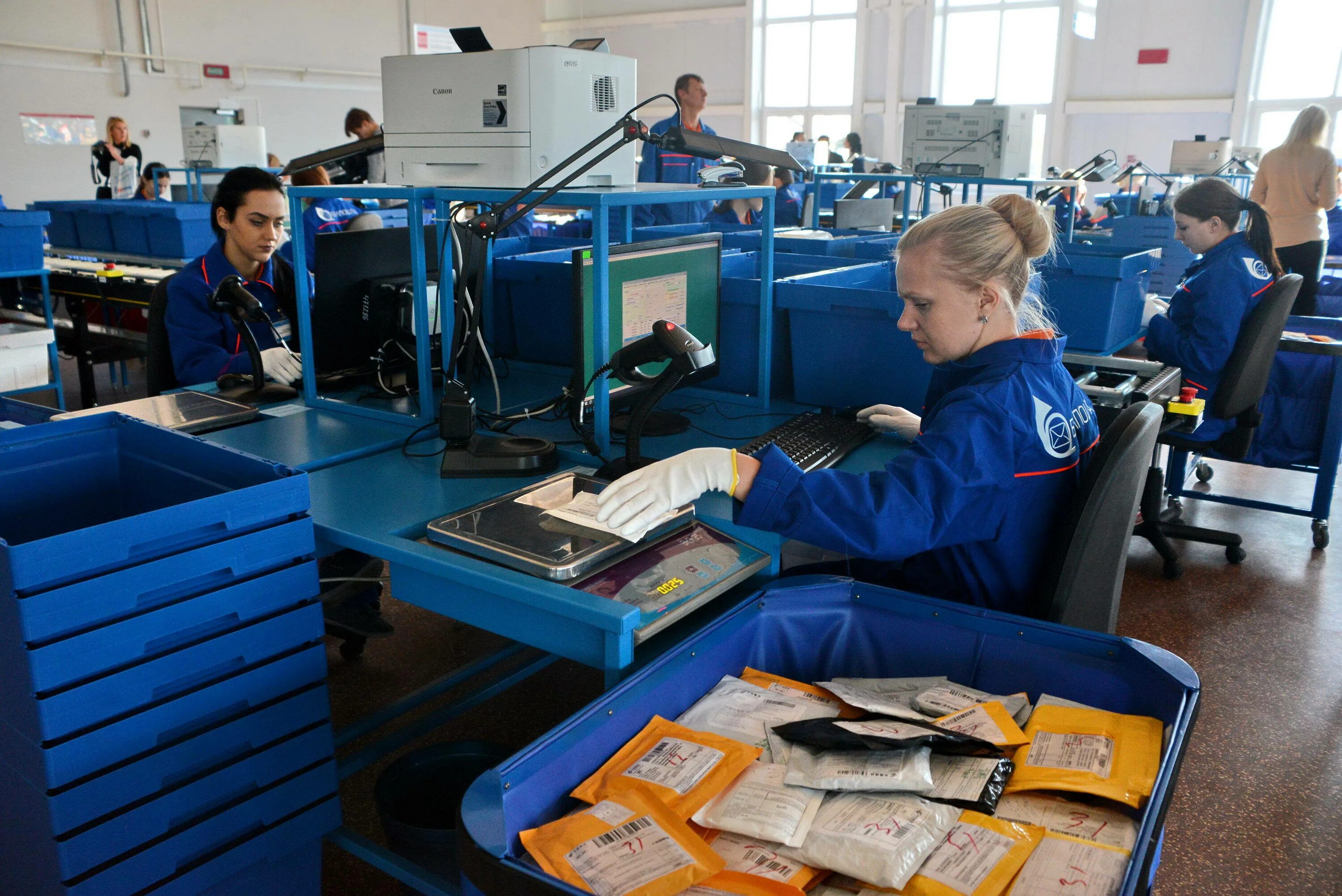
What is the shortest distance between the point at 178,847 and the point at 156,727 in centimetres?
18

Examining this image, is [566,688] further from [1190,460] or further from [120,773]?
[1190,460]

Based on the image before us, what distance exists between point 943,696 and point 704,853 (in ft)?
1.36

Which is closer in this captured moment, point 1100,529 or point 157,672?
point 157,672

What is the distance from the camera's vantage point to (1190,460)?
13.4ft

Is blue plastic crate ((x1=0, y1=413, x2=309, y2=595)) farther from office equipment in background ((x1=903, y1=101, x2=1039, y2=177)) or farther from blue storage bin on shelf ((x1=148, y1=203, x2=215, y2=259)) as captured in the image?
office equipment in background ((x1=903, y1=101, x2=1039, y2=177))

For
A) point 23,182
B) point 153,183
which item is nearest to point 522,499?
point 153,183

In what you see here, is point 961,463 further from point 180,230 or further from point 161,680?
point 180,230

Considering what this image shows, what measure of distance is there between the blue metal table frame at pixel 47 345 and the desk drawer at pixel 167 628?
3198 millimetres

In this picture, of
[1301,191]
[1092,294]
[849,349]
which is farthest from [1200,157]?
[849,349]

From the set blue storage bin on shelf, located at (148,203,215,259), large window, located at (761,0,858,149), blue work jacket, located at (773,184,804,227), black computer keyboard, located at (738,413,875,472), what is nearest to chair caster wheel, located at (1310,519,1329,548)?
black computer keyboard, located at (738,413,875,472)

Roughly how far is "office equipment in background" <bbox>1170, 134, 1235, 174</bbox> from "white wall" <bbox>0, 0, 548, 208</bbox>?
20.6 ft

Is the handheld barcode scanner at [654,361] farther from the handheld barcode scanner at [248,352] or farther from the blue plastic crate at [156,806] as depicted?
the handheld barcode scanner at [248,352]

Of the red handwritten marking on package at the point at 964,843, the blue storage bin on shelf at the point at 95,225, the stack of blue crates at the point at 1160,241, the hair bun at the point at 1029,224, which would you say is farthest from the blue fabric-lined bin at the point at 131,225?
the stack of blue crates at the point at 1160,241

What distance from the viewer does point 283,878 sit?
1411 mm
